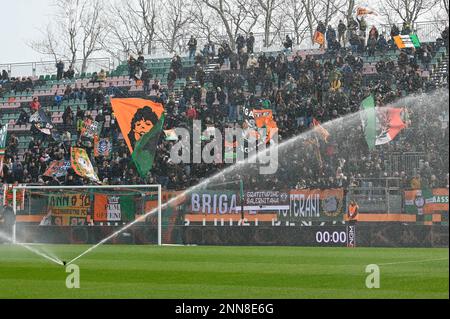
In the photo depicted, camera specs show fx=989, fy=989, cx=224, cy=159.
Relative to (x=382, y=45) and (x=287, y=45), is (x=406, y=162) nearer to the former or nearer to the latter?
(x=382, y=45)

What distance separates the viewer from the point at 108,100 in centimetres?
5384

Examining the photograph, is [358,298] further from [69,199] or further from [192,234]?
[69,199]

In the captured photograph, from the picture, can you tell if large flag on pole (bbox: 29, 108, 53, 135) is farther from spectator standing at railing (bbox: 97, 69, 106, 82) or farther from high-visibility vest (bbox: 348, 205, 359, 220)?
high-visibility vest (bbox: 348, 205, 359, 220)

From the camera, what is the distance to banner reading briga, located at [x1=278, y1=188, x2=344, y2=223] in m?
36.2

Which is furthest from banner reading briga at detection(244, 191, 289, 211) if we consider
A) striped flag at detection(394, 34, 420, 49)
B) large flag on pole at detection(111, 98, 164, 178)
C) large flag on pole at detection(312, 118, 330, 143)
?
striped flag at detection(394, 34, 420, 49)

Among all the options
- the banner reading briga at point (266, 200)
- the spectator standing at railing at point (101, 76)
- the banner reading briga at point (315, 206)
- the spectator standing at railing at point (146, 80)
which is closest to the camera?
the banner reading briga at point (315, 206)

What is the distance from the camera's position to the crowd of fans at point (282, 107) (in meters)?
39.3

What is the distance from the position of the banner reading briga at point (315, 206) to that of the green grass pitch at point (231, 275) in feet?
23.9

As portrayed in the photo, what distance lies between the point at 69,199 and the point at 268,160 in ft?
27.4

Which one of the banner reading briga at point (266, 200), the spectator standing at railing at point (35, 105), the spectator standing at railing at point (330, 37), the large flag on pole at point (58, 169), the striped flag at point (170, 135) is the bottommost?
the banner reading briga at point (266, 200)

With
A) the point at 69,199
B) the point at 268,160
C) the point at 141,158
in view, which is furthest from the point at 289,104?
the point at 69,199

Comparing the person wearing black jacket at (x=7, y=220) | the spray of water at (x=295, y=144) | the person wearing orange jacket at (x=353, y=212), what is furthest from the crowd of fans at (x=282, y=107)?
the person wearing black jacket at (x=7, y=220)

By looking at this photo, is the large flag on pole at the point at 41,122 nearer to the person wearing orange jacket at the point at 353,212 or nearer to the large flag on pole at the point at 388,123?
the large flag on pole at the point at 388,123

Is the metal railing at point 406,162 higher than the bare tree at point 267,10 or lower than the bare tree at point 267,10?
lower
